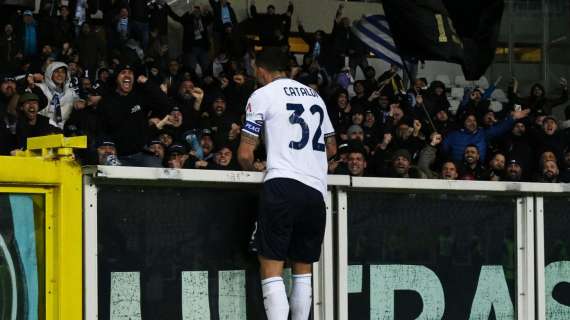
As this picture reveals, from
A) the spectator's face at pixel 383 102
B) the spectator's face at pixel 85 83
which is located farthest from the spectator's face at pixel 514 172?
the spectator's face at pixel 85 83

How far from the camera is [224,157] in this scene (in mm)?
11617

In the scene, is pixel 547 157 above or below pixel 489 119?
below

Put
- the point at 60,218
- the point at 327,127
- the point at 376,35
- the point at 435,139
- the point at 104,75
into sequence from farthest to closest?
the point at 376,35 → the point at 435,139 → the point at 104,75 → the point at 327,127 → the point at 60,218

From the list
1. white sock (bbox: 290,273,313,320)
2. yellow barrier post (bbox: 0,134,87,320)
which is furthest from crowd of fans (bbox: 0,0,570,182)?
yellow barrier post (bbox: 0,134,87,320)

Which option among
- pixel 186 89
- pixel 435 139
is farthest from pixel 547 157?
pixel 186 89

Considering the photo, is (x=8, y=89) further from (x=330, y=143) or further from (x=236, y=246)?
(x=236, y=246)

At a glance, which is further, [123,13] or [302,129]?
[123,13]

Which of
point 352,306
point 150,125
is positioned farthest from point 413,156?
point 352,306

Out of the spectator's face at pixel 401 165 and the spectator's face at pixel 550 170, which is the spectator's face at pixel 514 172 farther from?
the spectator's face at pixel 401 165

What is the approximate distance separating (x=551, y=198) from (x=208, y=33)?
12.4m

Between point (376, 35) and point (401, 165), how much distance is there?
7.72 metres

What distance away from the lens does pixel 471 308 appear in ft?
20.1

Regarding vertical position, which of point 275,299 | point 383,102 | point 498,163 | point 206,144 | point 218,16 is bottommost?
point 275,299

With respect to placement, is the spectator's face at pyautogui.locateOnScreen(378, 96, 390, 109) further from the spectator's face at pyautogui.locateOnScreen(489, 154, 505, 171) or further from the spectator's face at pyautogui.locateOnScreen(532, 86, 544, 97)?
the spectator's face at pyautogui.locateOnScreen(532, 86, 544, 97)
